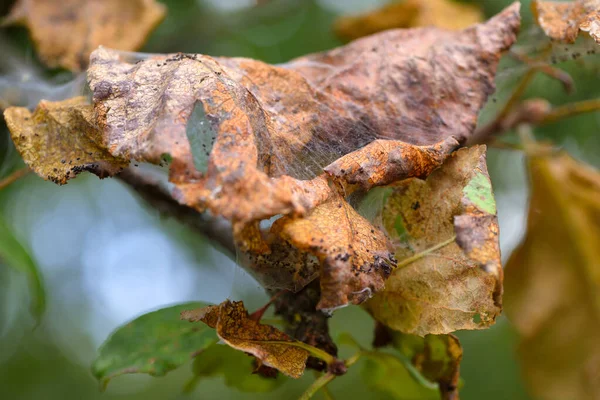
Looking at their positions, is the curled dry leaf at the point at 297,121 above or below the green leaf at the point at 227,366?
above

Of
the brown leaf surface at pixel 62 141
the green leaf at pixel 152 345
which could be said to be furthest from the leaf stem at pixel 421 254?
the brown leaf surface at pixel 62 141

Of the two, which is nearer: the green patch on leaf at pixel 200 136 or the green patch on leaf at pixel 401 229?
the green patch on leaf at pixel 200 136

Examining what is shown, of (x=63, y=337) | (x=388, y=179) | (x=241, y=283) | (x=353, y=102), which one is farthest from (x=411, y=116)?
(x=63, y=337)

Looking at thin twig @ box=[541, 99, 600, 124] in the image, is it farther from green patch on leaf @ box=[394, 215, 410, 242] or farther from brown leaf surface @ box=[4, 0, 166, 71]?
brown leaf surface @ box=[4, 0, 166, 71]

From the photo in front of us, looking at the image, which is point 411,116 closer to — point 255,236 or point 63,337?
point 255,236

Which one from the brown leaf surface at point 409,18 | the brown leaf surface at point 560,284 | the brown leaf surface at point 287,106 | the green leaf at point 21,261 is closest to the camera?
the brown leaf surface at point 287,106

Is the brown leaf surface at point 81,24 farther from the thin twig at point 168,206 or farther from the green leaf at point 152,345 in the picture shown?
the green leaf at point 152,345

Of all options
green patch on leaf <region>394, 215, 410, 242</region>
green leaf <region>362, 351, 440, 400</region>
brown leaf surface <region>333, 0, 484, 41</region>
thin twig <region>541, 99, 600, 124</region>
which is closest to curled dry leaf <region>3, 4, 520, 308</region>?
green patch on leaf <region>394, 215, 410, 242</region>
